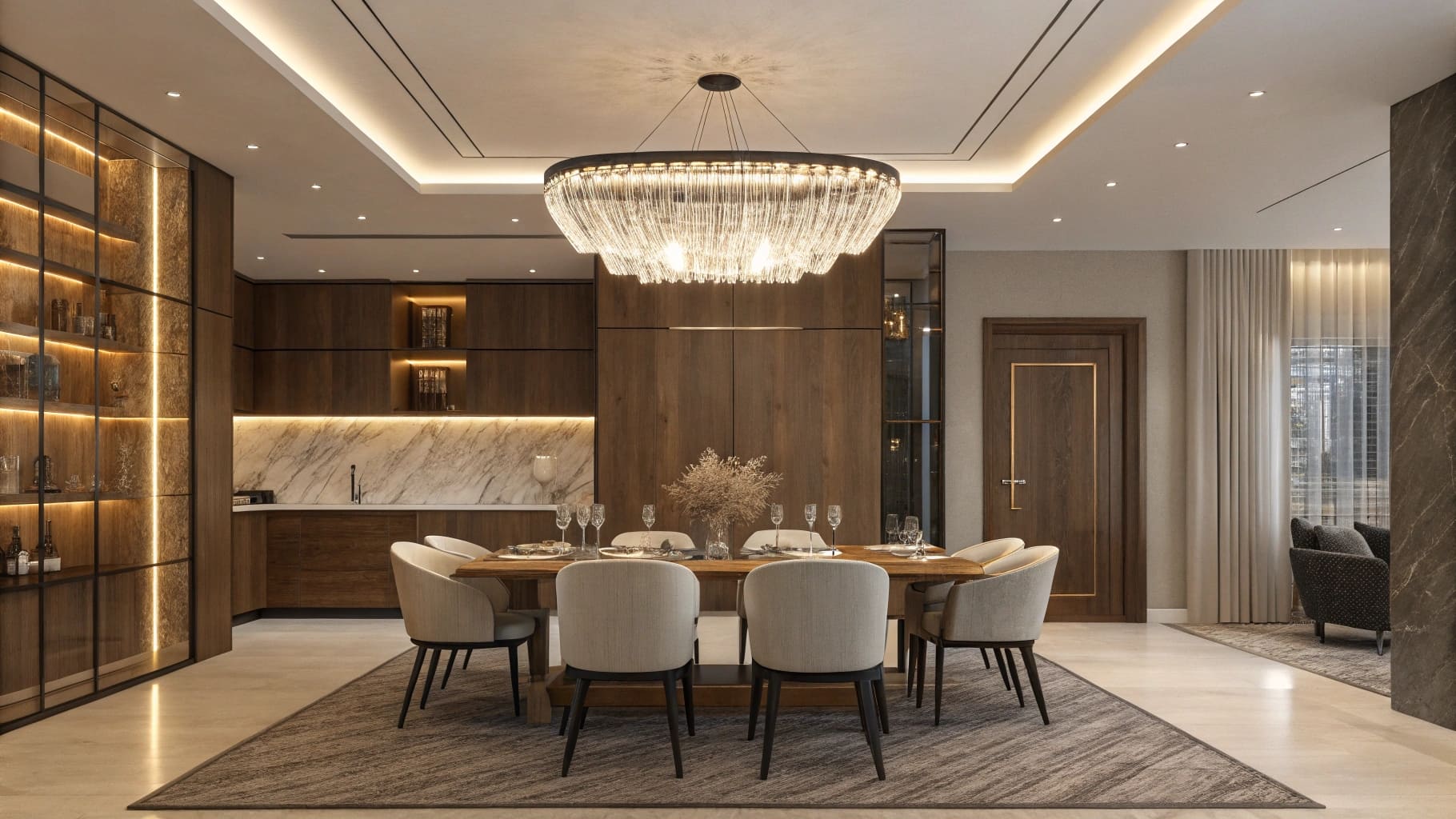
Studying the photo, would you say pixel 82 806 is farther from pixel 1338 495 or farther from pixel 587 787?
pixel 1338 495

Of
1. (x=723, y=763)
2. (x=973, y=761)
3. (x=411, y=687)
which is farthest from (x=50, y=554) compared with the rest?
(x=973, y=761)

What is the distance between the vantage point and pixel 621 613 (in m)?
3.69

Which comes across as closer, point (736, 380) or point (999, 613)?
point (999, 613)

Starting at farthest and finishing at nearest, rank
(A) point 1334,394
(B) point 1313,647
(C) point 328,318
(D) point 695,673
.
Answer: (C) point 328,318, (A) point 1334,394, (B) point 1313,647, (D) point 695,673

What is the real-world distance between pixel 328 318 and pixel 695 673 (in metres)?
5.03

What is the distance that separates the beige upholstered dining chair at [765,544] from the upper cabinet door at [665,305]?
1.90 meters

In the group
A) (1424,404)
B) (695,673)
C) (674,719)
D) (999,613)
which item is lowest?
(695,673)

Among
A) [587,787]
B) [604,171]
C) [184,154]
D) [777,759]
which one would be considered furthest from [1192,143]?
[184,154]

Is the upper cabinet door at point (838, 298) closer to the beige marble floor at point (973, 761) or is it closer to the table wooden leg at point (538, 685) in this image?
the beige marble floor at point (973, 761)

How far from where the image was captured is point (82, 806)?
331 centimetres

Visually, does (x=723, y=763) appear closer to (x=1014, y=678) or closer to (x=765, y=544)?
(x=1014, y=678)

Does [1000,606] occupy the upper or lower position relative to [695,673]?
upper

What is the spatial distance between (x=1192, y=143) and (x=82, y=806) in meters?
5.22

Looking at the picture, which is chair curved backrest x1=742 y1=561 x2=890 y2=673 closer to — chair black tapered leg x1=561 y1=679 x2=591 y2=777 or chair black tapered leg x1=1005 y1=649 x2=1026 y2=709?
chair black tapered leg x1=561 y1=679 x2=591 y2=777
